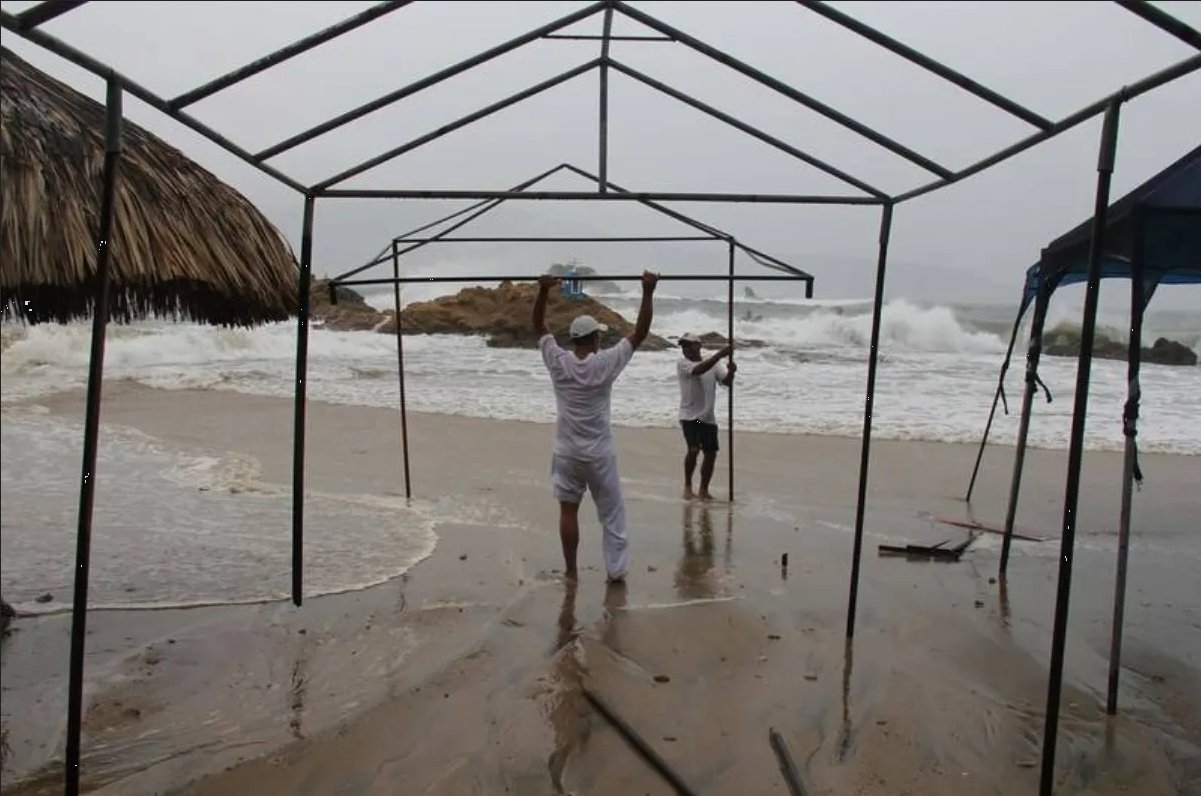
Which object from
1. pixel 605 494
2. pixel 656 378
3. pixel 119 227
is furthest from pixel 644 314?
pixel 656 378

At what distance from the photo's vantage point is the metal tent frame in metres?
2.73

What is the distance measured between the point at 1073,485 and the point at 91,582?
5.27 m

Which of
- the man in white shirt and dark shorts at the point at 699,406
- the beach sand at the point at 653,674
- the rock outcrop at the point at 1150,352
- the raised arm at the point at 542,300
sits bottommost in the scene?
the beach sand at the point at 653,674

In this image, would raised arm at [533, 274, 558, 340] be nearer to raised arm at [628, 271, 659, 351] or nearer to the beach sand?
raised arm at [628, 271, 659, 351]

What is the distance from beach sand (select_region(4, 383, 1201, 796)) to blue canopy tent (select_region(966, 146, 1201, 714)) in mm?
582

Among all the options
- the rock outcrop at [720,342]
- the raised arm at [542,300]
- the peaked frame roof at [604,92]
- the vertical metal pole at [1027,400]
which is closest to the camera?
the peaked frame roof at [604,92]

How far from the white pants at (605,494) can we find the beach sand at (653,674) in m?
0.22

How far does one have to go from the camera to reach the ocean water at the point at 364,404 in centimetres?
647

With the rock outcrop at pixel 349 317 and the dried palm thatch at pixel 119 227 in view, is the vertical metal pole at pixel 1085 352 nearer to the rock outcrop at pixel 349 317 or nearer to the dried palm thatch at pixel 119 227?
the dried palm thatch at pixel 119 227

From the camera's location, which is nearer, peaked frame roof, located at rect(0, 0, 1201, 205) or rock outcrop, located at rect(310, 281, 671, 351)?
peaked frame roof, located at rect(0, 0, 1201, 205)

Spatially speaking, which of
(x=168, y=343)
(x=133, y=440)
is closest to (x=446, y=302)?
(x=168, y=343)

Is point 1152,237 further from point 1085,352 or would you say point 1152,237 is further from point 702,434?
point 702,434

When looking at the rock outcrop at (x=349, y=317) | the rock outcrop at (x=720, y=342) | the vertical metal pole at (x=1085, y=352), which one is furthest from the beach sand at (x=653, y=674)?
the rock outcrop at (x=349, y=317)

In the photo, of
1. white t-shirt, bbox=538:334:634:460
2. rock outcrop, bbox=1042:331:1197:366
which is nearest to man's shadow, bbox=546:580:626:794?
white t-shirt, bbox=538:334:634:460
